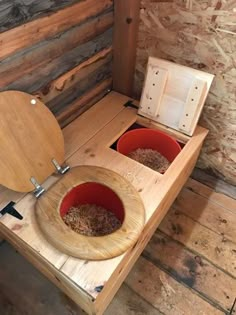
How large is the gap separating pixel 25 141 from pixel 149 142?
0.62 m

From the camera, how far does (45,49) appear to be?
1044 mm

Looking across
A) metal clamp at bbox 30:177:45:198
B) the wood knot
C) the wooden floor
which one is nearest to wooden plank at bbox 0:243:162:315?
the wooden floor

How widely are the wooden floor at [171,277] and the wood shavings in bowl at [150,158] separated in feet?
0.78

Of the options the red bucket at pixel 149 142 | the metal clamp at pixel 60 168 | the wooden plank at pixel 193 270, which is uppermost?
the red bucket at pixel 149 142

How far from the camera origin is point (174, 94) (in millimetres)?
1264

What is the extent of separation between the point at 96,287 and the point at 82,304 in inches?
6.2

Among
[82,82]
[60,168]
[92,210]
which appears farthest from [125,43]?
[92,210]

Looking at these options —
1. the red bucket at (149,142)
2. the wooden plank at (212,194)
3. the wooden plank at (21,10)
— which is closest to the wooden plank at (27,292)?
the red bucket at (149,142)

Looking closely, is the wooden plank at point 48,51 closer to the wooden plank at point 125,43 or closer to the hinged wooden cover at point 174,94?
the wooden plank at point 125,43

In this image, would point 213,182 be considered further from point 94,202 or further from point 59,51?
point 59,51

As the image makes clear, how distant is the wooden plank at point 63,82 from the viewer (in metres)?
1.15

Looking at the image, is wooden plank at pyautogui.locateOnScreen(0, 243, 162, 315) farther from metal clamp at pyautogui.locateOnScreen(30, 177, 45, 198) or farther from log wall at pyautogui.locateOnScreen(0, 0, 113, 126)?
log wall at pyautogui.locateOnScreen(0, 0, 113, 126)

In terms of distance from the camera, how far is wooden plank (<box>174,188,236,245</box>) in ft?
4.39

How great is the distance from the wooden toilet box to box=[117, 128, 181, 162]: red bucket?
3 centimetres
